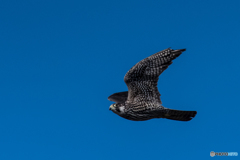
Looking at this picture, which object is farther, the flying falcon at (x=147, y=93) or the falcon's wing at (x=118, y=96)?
the falcon's wing at (x=118, y=96)

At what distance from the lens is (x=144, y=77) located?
16031 mm

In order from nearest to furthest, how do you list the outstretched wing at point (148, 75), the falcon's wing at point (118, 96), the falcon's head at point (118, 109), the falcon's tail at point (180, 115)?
the outstretched wing at point (148, 75) < the falcon's tail at point (180, 115) < the falcon's head at point (118, 109) < the falcon's wing at point (118, 96)

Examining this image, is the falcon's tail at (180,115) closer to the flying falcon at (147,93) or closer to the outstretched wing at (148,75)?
the flying falcon at (147,93)

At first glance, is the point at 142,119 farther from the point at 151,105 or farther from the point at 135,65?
the point at 135,65

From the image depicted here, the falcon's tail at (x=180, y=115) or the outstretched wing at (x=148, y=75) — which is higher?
the outstretched wing at (x=148, y=75)

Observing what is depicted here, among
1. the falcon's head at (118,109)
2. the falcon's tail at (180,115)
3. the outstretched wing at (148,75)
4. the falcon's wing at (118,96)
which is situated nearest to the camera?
the outstretched wing at (148,75)

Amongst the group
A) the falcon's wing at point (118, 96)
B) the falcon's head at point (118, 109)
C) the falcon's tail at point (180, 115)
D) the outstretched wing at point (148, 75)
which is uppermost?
the falcon's wing at point (118, 96)

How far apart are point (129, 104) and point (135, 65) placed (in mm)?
1881

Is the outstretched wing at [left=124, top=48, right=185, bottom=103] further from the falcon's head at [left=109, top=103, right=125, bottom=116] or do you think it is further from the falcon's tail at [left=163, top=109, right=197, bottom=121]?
the falcon's tail at [left=163, top=109, right=197, bottom=121]

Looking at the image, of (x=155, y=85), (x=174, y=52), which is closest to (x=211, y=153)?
(x=155, y=85)

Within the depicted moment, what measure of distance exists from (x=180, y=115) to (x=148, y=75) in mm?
2129

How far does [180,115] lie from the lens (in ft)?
52.6

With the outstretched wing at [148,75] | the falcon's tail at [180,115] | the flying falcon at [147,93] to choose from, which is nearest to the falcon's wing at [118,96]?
the flying falcon at [147,93]

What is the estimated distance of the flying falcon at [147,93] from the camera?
15.5 m
